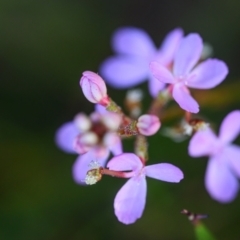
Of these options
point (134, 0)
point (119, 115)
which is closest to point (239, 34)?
point (134, 0)

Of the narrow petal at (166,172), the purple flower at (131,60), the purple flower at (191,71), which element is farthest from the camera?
the purple flower at (131,60)

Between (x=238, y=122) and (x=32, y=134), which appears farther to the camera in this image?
(x=32, y=134)

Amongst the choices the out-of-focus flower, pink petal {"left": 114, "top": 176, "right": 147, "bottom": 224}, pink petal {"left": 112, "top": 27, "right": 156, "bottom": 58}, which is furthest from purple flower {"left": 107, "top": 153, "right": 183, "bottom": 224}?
pink petal {"left": 112, "top": 27, "right": 156, "bottom": 58}

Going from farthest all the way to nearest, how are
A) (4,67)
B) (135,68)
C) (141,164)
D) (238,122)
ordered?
1. (4,67)
2. (135,68)
3. (238,122)
4. (141,164)

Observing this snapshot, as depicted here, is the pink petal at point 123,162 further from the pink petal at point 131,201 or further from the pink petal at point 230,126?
the pink petal at point 230,126

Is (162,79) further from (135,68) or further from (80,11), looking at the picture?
(80,11)

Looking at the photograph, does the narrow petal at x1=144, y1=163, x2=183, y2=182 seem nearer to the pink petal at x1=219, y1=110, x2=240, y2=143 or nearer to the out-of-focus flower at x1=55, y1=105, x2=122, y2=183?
the out-of-focus flower at x1=55, y1=105, x2=122, y2=183

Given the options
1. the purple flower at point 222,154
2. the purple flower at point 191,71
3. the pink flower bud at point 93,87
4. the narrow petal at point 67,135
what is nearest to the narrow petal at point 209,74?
the purple flower at point 191,71
